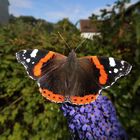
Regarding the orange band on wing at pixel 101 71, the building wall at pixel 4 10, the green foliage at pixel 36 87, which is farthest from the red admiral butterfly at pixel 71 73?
the building wall at pixel 4 10

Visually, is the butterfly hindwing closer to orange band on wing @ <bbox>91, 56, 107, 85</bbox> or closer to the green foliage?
orange band on wing @ <bbox>91, 56, 107, 85</bbox>

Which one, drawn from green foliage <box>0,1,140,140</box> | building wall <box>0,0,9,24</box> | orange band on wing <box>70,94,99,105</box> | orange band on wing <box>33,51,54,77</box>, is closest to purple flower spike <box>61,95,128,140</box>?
orange band on wing <box>70,94,99,105</box>

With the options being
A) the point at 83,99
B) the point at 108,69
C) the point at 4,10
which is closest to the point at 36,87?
the point at 108,69

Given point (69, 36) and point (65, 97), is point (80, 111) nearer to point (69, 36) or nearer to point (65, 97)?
point (65, 97)

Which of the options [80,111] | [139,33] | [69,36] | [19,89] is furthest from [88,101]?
[69,36]

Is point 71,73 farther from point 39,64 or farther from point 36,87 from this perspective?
point 36,87

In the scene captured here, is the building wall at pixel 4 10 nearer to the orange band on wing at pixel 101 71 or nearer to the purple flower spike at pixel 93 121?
the orange band on wing at pixel 101 71
